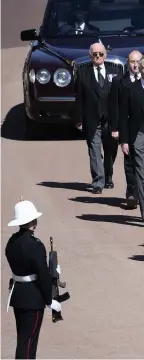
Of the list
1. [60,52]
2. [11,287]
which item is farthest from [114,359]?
[60,52]

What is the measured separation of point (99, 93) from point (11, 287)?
21.5 feet

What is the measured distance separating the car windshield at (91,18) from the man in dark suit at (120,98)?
13.2 ft

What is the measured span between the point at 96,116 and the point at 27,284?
259 inches

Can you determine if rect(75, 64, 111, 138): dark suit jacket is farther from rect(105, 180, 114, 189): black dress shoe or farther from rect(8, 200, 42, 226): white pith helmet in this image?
rect(8, 200, 42, 226): white pith helmet

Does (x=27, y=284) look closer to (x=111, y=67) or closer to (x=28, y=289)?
(x=28, y=289)

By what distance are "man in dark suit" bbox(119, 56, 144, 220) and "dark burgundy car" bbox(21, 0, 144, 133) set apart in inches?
104

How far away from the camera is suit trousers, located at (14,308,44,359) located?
24.5 feet

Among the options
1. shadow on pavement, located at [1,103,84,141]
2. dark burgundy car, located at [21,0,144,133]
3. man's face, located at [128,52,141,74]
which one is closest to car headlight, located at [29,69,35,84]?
dark burgundy car, located at [21,0,144,133]

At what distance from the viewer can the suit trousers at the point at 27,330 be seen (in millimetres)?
7469

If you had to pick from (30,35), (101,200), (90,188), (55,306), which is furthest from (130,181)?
(55,306)

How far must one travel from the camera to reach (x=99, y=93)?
1392 cm

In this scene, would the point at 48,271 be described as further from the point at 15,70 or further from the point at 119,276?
the point at 15,70

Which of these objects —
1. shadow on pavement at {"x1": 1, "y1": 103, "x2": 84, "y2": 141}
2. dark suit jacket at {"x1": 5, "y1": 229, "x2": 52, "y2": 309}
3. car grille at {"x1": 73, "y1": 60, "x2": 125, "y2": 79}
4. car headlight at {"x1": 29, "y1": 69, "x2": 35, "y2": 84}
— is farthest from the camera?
shadow on pavement at {"x1": 1, "y1": 103, "x2": 84, "y2": 141}

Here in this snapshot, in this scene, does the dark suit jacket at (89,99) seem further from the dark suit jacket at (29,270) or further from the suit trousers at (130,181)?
the dark suit jacket at (29,270)
